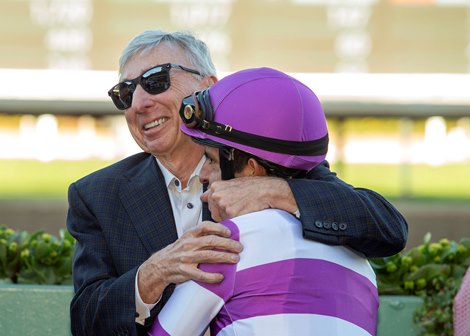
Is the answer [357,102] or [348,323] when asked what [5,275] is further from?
[357,102]

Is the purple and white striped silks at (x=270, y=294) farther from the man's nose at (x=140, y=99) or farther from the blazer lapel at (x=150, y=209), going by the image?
the man's nose at (x=140, y=99)

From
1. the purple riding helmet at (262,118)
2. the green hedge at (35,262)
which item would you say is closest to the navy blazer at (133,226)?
the purple riding helmet at (262,118)

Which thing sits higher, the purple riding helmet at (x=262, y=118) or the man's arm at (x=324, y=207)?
the purple riding helmet at (x=262, y=118)

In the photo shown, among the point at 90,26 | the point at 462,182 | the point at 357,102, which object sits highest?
the point at 90,26

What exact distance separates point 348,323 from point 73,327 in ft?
2.94

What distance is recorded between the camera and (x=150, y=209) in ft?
8.90

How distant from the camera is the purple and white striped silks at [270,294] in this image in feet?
6.27

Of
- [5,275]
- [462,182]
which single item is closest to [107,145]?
[462,182]

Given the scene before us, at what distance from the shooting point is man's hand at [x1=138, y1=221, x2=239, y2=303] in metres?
1.95

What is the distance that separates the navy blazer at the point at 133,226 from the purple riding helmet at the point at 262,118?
0.11 meters

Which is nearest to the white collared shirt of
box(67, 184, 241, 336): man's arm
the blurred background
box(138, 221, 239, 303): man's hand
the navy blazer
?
the navy blazer

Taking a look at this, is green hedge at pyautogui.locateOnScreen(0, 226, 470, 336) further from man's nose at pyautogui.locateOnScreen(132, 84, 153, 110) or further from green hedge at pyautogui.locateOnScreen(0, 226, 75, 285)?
man's nose at pyautogui.locateOnScreen(132, 84, 153, 110)

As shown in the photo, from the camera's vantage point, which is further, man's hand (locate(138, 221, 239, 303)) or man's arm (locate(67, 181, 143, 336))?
man's arm (locate(67, 181, 143, 336))

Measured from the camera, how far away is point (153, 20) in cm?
801
